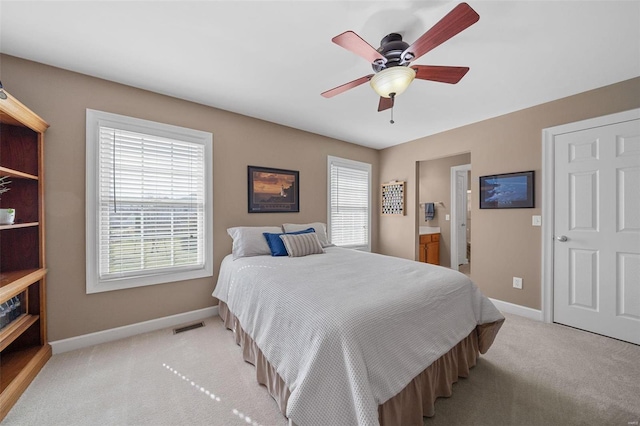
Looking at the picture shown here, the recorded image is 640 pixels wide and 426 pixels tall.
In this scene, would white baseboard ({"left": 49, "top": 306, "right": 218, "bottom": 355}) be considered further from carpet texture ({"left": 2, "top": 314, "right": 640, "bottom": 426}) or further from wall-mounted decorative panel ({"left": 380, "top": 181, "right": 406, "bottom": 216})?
wall-mounted decorative panel ({"left": 380, "top": 181, "right": 406, "bottom": 216})

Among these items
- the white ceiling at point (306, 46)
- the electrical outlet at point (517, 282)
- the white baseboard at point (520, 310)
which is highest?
the white ceiling at point (306, 46)

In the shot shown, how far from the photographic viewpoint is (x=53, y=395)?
1697 mm

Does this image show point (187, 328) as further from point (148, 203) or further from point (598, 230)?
point (598, 230)

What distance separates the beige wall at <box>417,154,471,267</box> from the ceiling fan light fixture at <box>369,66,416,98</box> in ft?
13.0

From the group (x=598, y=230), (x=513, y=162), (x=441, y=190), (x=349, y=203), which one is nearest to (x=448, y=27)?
(x=513, y=162)

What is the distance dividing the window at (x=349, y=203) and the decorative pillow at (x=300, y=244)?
117cm

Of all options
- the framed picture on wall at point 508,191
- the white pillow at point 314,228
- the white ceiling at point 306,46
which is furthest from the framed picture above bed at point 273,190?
the framed picture on wall at point 508,191

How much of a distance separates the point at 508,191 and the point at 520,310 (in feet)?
4.85

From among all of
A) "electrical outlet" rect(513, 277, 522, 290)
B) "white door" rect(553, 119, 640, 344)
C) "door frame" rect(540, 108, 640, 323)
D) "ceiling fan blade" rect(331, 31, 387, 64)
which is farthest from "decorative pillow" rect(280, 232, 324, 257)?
"white door" rect(553, 119, 640, 344)

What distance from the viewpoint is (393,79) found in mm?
1659

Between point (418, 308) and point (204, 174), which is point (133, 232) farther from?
point (418, 308)

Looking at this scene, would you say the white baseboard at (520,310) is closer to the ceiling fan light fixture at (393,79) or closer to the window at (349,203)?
the window at (349,203)

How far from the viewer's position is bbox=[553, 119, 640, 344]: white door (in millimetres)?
2381

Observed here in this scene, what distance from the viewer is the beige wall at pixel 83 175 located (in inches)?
86.2
